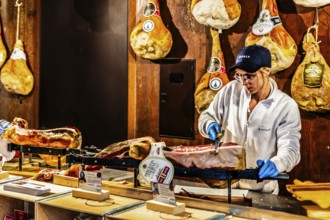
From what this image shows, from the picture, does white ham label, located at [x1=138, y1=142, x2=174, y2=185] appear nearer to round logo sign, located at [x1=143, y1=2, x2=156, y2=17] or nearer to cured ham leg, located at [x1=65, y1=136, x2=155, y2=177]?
cured ham leg, located at [x1=65, y1=136, x2=155, y2=177]

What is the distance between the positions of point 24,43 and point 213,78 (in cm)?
274

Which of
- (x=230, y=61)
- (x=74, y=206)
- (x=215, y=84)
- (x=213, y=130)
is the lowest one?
(x=74, y=206)

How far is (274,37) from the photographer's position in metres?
4.41

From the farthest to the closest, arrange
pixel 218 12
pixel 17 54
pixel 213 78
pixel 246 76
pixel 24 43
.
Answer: pixel 24 43 → pixel 17 54 → pixel 213 78 → pixel 218 12 → pixel 246 76

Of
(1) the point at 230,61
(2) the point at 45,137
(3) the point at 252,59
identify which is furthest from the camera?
(1) the point at 230,61

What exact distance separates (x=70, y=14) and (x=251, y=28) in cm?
220

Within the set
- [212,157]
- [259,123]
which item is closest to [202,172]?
[212,157]

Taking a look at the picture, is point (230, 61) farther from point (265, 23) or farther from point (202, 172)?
point (202, 172)

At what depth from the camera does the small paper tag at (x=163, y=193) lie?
9.21 feet

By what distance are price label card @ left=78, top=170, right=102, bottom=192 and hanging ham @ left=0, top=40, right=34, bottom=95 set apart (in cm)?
330

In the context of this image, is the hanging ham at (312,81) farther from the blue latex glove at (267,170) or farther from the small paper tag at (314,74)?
the blue latex glove at (267,170)

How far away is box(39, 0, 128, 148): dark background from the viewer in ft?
18.5

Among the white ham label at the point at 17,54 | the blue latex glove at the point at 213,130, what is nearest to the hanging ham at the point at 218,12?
the blue latex glove at the point at 213,130

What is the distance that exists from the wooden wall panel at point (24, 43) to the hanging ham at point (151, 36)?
5.63 feet
